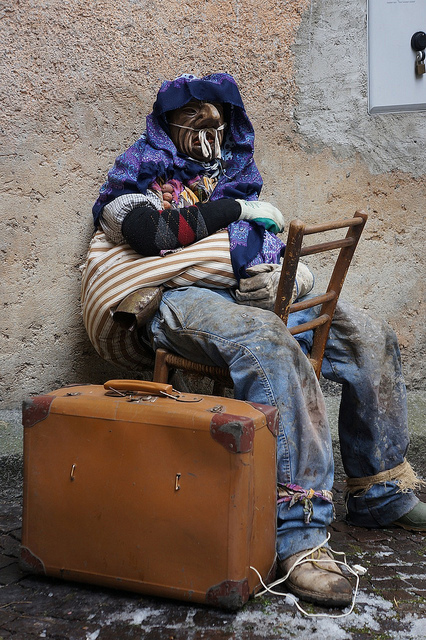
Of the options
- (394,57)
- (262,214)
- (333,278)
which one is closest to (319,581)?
(333,278)

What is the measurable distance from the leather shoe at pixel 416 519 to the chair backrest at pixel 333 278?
1.90 ft

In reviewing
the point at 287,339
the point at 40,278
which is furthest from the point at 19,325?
the point at 287,339

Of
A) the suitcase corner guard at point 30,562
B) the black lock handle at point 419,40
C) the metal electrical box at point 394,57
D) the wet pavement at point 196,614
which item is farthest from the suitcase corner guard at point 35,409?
the black lock handle at point 419,40

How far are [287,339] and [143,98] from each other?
1521 millimetres

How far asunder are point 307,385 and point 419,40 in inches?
84.6

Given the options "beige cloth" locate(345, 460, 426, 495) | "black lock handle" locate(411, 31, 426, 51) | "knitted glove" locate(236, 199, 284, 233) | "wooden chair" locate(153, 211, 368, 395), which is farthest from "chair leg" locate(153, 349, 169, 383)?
"black lock handle" locate(411, 31, 426, 51)

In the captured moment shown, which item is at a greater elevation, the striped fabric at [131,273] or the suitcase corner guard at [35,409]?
the striped fabric at [131,273]

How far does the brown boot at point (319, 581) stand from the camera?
1677 millimetres

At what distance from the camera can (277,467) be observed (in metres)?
1.89

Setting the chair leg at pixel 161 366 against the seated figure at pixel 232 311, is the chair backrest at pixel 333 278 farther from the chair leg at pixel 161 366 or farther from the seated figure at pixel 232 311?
the chair leg at pixel 161 366

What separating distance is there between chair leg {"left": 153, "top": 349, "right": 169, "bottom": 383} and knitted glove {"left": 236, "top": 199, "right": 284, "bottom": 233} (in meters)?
0.58

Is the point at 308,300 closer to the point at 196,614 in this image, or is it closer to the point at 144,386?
the point at 144,386

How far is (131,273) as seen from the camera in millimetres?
2299

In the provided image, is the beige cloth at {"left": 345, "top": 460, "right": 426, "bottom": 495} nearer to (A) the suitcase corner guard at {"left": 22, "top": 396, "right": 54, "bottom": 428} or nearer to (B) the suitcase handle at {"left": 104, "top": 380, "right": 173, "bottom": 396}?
(B) the suitcase handle at {"left": 104, "top": 380, "right": 173, "bottom": 396}
